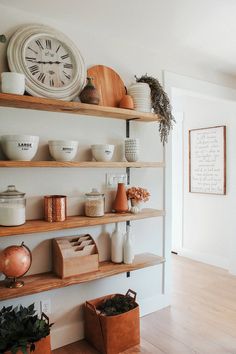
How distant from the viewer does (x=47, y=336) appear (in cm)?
188

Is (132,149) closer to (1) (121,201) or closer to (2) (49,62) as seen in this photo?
(1) (121,201)

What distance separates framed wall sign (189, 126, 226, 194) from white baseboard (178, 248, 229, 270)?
0.87 metres

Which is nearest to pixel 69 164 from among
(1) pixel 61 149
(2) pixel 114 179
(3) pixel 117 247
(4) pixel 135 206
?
(1) pixel 61 149

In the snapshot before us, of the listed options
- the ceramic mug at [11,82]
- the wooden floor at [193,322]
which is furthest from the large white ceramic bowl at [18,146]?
the wooden floor at [193,322]

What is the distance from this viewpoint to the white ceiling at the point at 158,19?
1.97 m

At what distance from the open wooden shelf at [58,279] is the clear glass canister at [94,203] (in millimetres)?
407

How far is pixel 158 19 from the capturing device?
7.14 ft

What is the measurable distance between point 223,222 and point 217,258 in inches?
19.2

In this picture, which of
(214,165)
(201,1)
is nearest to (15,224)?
(201,1)

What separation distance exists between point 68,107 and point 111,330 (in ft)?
5.03

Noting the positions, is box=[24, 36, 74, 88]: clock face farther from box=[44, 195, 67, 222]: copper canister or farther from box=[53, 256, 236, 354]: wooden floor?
box=[53, 256, 236, 354]: wooden floor

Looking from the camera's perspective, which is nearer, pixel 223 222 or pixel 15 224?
pixel 15 224

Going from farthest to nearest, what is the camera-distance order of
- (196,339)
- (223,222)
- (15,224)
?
(223,222) < (196,339) < (15,224)

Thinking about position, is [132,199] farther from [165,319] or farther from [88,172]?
[165,319]
